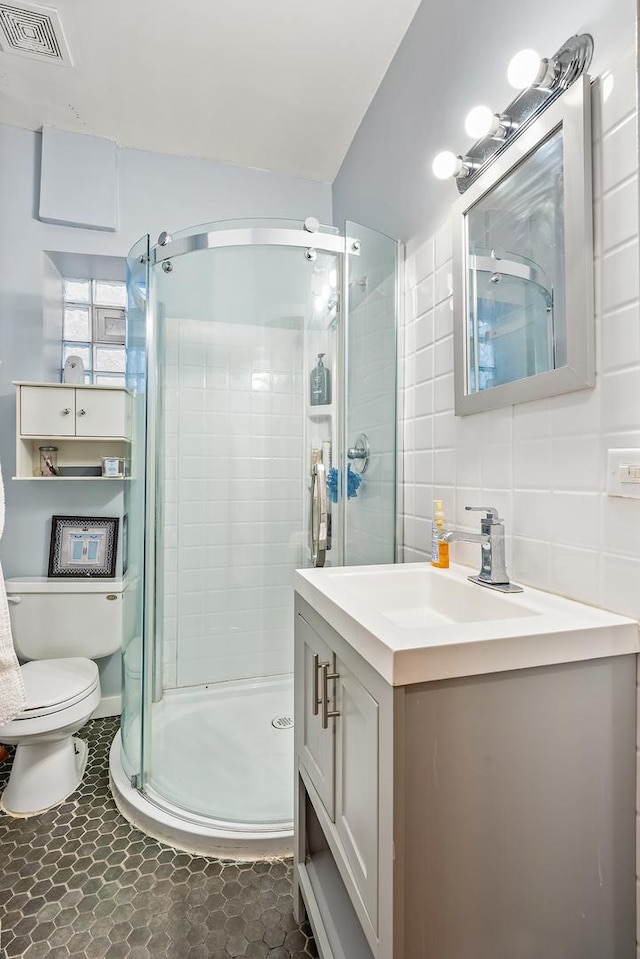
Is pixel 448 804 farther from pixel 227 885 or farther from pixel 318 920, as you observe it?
pixel 227 885

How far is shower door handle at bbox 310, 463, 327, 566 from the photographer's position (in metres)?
1.78

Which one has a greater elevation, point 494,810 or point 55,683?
point 494,810

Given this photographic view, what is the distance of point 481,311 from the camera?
49.6 inches

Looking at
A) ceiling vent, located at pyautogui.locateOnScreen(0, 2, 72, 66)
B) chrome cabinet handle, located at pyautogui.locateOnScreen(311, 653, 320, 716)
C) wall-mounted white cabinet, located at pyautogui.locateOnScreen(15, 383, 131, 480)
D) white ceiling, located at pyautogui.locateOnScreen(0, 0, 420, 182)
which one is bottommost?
chrome cabinet handle, located at pyautogui.locateOnScreen(311, 653, 320, 716)

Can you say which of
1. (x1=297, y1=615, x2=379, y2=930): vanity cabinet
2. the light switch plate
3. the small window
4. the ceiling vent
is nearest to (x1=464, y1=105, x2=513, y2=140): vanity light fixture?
the light switch plate

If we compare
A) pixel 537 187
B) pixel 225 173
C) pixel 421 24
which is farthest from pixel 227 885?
pixel 225 173

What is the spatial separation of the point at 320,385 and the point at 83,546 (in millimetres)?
1349

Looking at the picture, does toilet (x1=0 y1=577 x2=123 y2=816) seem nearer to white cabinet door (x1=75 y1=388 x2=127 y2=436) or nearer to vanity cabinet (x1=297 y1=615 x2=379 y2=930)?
white cabinet door (x1=75 y1=388 x2=127 y2=436)

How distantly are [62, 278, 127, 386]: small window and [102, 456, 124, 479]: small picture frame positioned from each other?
0.44 meters

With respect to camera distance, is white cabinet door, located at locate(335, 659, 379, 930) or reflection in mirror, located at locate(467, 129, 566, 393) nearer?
white cabinet door, located at locate(335, 659, 379, 930)

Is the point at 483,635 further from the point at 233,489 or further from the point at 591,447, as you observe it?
the point at 233,489

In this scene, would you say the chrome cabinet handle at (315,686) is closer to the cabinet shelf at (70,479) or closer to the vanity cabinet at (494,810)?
the vanity cabinet at (494,810)

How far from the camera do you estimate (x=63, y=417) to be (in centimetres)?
211

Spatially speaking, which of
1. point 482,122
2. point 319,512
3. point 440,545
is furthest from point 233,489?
point 482,122
